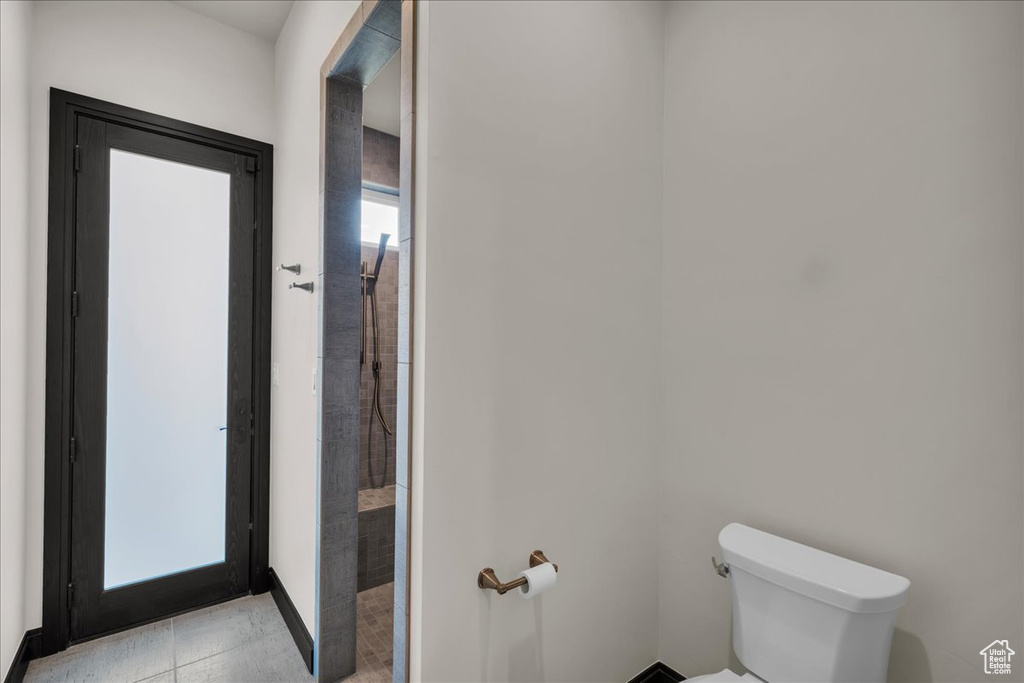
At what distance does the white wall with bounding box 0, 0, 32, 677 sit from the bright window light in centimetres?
138

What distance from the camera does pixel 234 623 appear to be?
6.88 ft

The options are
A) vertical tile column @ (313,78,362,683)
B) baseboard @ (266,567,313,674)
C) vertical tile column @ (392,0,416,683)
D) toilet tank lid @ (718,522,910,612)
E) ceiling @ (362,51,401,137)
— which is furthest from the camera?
ceiling @ (362,51,401,137)

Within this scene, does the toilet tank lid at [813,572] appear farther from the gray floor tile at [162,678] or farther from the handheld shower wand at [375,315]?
the gray floor tile at [162,678]

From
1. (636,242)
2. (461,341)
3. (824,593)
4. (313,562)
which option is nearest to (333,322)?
(461,341)

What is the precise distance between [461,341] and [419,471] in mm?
345

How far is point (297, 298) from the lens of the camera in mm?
2016

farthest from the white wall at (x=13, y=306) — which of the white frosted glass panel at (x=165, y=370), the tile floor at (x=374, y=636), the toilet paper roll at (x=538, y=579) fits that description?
the toilet paper roll at (x=538, y=579)

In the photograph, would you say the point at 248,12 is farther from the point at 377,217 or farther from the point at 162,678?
the point at 162,678

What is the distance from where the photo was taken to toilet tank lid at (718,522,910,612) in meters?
1.06

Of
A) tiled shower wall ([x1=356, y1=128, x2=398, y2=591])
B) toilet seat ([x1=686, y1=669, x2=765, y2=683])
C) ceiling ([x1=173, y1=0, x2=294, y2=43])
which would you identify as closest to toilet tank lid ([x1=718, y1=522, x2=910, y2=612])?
toilet seat ([x1=686, y1=669, x2=765, y2=683])

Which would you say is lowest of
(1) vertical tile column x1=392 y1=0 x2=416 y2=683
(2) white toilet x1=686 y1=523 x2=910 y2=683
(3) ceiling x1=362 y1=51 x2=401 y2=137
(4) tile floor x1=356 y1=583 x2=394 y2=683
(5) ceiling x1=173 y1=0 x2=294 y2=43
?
(4) tile floor x1=356 y1=583 x2=394 y2=683

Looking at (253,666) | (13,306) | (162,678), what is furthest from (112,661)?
(13,306)

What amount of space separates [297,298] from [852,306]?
2.03 meters

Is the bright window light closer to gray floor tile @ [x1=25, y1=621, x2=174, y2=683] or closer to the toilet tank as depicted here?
gray floor tile @ [x1=25, y1=621, x2=174, y2=683]
